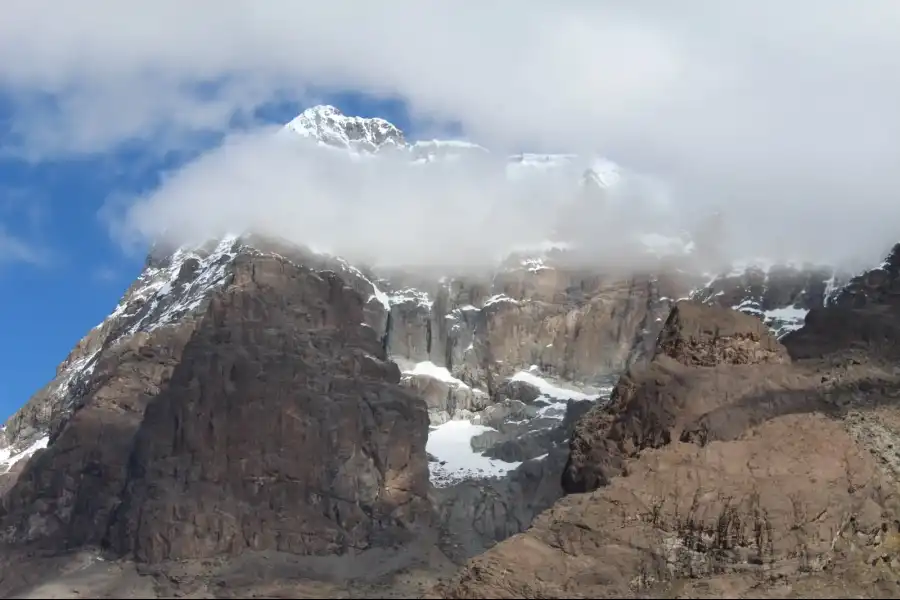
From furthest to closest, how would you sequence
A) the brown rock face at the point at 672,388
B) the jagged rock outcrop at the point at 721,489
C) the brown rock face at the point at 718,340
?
the brown rock face at the point at 718,340 → the brown rock face at the point at 672,388 → the jagged rock outcrop at the point at 721,489

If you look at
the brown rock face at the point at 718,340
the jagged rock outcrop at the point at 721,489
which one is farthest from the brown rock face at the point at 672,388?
the jagged rock outcrop at the point at 721,489

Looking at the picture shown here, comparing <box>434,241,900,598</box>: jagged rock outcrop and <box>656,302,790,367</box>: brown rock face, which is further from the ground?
<box>656,302,790,367</box>: brown rock face

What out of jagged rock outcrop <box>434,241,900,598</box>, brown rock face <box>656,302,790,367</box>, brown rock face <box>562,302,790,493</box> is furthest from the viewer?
brown rock face <box>656,302,790,367</box>

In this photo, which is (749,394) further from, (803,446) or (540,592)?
(540,592)

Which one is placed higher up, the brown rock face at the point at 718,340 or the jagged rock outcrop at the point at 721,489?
the brown rock face at the point at 718,340

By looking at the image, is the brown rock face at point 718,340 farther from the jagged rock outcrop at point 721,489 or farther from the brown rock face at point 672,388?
the jagged rock outcrop at point 721,489

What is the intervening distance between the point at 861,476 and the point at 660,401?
13547 millimetres

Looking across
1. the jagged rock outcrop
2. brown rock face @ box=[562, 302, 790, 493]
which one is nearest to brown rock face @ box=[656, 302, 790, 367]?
brown rock face @ box=[562, 302, 790, 493]

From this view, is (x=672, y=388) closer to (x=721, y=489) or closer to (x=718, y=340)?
(x=718, y=340)

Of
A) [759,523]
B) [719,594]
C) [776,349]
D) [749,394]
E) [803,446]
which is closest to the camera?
[719,594]

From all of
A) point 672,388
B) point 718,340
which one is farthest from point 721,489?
point 718,340

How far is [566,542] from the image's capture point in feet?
245

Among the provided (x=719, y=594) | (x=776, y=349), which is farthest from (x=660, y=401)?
(x=719, y=594)

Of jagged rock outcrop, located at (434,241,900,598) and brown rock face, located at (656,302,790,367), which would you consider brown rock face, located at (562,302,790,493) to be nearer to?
brown rock face, located at (656,302,790,367)
